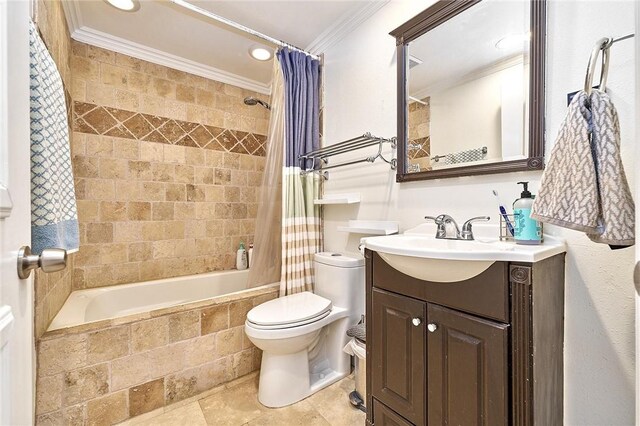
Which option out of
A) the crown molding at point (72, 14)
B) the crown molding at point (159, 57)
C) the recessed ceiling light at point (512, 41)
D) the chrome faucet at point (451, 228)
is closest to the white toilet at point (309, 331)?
the chrome faucet at point (451, 228)

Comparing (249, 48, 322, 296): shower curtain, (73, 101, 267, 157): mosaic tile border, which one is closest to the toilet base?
(249, 48, 322, 296): shower curtain

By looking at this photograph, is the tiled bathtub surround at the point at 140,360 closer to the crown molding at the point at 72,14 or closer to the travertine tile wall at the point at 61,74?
the travertine tile wall at the point at 61,74

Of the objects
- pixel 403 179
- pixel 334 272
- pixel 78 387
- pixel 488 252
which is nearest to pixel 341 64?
pixel 403 179

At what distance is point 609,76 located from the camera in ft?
3.13

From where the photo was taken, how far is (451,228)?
133 centimetres

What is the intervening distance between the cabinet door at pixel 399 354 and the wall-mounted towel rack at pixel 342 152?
841 millimetres

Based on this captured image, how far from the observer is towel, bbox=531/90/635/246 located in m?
0.73

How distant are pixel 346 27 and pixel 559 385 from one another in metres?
2.19

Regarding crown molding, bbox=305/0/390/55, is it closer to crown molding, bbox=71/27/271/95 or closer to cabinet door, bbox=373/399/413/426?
crown molding, bbox=71/27/271/95

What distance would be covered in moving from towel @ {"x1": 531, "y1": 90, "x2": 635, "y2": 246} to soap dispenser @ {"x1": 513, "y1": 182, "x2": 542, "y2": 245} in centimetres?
18

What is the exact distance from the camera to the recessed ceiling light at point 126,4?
1.72 m

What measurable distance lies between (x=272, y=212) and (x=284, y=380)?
104cm


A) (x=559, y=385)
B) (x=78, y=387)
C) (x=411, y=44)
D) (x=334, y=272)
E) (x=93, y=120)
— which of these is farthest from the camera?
(x=93, y=120)

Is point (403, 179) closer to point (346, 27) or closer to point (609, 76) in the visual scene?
point (609, 76)
